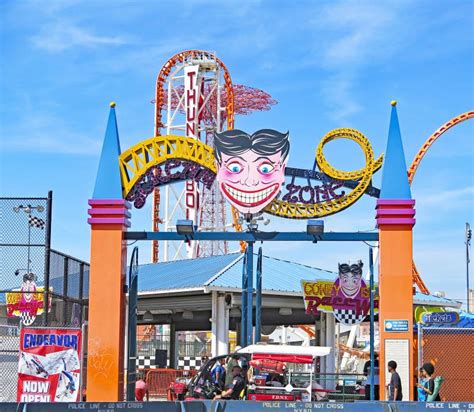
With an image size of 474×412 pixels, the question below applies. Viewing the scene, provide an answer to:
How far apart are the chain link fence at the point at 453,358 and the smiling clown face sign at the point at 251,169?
501cm

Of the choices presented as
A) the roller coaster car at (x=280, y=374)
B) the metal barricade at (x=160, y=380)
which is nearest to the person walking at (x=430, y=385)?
the roller coaster car at (x=280, y=374)

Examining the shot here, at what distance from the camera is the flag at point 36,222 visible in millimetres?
17828

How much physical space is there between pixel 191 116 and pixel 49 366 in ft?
111

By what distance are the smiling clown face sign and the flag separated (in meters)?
5.33

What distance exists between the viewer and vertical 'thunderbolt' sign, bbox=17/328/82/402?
696 inches

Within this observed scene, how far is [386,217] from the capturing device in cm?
2072

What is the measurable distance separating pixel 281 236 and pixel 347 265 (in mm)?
7185

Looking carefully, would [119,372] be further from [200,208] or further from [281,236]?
[200,208]

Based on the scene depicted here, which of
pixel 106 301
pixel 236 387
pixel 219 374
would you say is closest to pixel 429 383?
pixel 236 387

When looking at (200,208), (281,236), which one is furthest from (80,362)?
(200,208)

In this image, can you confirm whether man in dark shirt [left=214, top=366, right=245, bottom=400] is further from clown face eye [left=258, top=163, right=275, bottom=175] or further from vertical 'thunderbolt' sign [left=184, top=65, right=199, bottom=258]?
vertical 'thunderbolt' sign [left=184, top=65, right=199, bottom=258]

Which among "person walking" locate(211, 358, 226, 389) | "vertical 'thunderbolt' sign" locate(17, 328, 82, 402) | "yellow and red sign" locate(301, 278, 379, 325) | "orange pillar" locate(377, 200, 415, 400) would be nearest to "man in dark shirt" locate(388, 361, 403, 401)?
"orange pillar" locate(377, 200, 415, 400)

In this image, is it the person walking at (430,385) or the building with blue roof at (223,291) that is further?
the building with blue roof at (223,291)

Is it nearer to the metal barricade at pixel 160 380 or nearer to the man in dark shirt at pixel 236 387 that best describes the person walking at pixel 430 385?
the man in dark shirt at pixel 236 387
